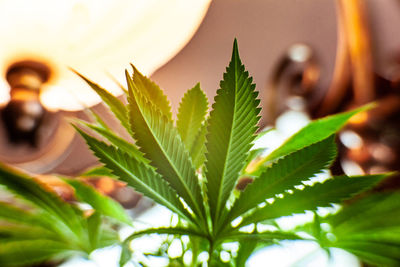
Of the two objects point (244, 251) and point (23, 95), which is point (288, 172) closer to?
point (244, 251)

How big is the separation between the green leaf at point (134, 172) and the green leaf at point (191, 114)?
0.21ft

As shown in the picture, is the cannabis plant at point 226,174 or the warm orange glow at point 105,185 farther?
the warm orange glow at point 105,185

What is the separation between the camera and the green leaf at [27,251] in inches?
12.8

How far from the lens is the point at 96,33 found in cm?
71

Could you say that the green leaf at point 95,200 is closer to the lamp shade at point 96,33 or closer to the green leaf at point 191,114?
the green leaf at point 191,114

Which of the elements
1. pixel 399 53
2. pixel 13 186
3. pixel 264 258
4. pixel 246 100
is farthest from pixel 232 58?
pixel 399 53

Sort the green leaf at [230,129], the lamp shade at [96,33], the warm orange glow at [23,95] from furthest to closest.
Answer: the warm orange glow at [23,95]
the lamp shade at [96,33]
the green leaf at [230,129]

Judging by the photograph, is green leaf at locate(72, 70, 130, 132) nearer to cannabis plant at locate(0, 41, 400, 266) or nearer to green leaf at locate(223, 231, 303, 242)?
cannabis plant at locate(0, 41, 400, 266)

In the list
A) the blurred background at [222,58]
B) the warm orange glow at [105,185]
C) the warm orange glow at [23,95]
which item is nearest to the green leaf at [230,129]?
the blurred background at [222,58]

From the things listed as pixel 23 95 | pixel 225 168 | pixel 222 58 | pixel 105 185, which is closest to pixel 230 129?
pixel 225 168

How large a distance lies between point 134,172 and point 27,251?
137 mm

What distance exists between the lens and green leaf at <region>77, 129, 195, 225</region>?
0.26m

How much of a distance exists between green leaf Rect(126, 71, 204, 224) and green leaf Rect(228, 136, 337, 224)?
35mm

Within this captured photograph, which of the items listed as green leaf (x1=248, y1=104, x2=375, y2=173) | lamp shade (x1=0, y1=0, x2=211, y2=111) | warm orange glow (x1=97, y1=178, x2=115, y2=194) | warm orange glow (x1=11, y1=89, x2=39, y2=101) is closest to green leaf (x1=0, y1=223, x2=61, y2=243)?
green leaf (x1=248, y1=104, x2=375, y2=173)
